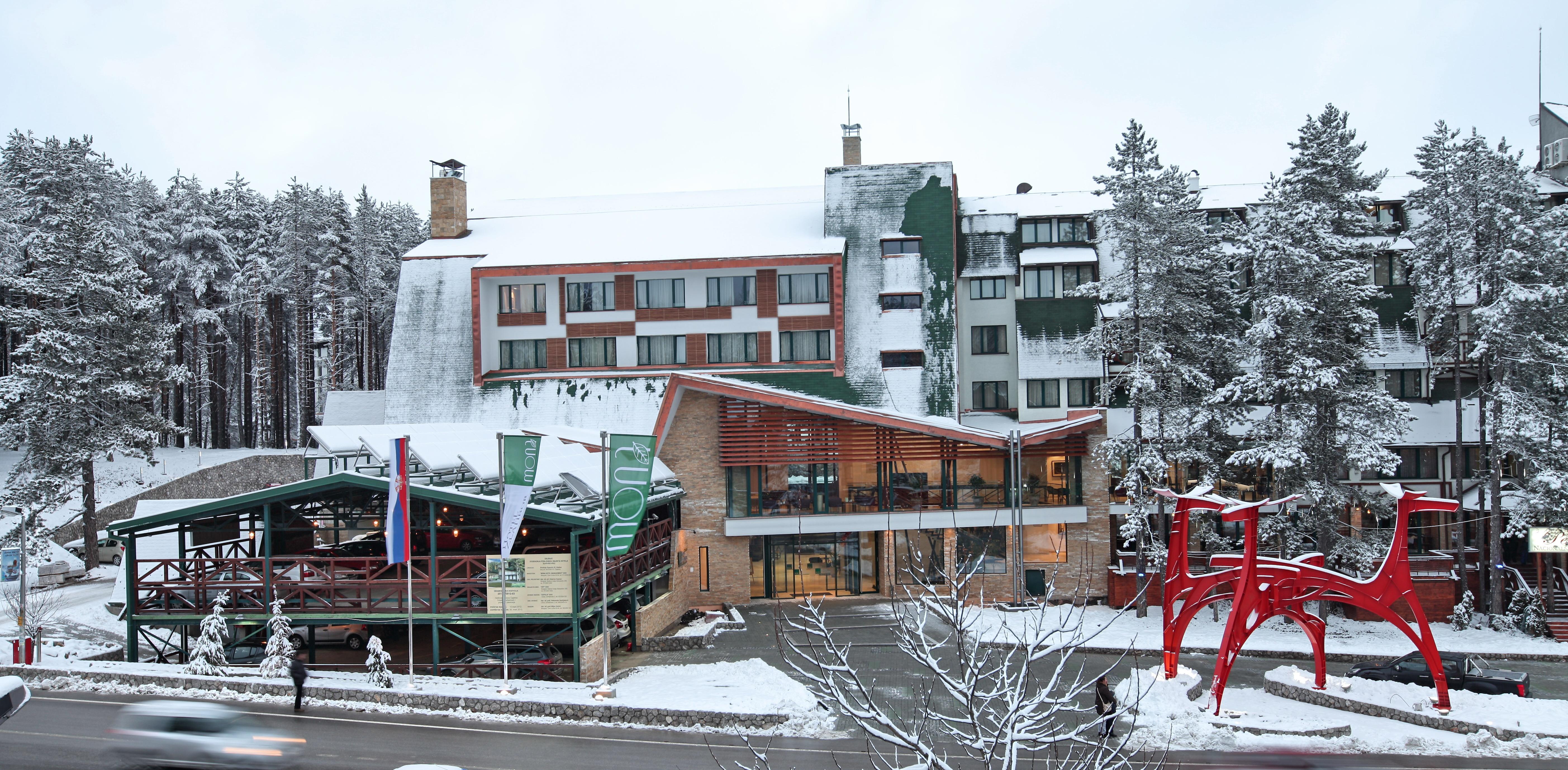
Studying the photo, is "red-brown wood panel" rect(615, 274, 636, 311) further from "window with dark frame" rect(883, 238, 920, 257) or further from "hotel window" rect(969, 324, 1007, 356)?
"hotel window" rect(969, 324, 1007, 356)

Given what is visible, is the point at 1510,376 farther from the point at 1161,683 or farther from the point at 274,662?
the point at 274,662

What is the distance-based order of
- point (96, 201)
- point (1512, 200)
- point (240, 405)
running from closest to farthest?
point (1512, 200) → point (96, 201) → point (240, 405)

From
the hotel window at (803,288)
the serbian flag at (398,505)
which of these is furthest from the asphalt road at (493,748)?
the hotel window at (803,288)

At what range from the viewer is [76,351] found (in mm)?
38188

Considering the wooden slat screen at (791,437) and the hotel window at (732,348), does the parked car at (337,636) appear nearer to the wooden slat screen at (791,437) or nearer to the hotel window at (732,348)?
the wooden slat screen at (791,437)

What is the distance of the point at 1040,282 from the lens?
45812 mm

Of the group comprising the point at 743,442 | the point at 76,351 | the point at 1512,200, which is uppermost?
the point at 1512,200

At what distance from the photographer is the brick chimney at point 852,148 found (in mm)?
53031

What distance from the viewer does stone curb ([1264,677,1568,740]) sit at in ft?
64.7

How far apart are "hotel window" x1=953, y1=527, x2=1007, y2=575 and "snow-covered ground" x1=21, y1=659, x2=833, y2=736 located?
42.7ft

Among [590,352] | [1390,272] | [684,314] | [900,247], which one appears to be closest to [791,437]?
[684,314]

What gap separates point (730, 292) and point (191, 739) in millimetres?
31761

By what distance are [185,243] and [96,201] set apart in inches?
190

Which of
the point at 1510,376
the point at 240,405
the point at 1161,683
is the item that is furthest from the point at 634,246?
the point at 240,405
